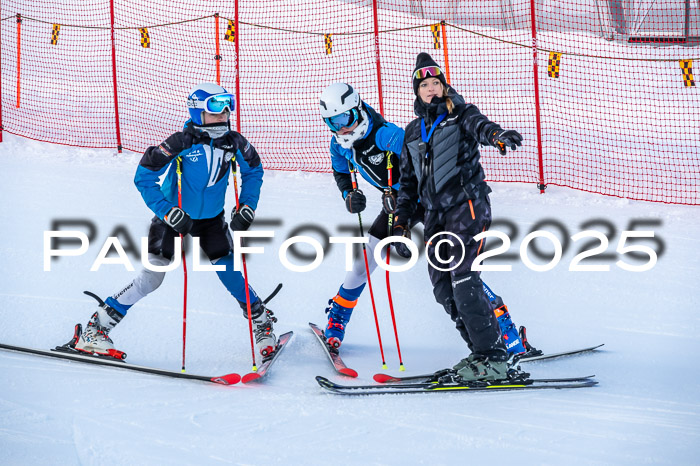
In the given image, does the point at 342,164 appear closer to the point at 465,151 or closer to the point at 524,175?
the point at 465,151

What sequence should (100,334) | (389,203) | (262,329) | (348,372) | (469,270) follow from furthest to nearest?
(262,329), (100,334), (389,203), (348,372), (469,270)

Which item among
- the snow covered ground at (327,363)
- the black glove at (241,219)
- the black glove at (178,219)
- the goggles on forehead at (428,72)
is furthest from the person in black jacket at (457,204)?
the black glove at (178,219)

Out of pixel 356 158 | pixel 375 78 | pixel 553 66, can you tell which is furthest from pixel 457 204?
pixel 375 78

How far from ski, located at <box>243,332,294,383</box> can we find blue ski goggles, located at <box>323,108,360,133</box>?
5.15 feet

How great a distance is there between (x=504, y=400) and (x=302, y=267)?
327cm

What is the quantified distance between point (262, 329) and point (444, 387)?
145 centimetres

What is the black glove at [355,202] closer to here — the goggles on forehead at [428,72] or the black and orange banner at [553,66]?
the goggles on forehead at [428,72]

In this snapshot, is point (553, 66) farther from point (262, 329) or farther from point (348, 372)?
point (348, 372)

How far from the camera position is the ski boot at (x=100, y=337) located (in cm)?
496

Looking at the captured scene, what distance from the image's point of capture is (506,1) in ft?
61.9

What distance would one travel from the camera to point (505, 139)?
3.91m

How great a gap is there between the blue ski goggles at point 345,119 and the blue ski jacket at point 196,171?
54cm

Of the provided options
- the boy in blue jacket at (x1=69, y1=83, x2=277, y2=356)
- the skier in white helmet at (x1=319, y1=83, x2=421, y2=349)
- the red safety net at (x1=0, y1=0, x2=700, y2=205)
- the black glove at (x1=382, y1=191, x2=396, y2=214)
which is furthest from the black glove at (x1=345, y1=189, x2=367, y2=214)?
the red safety net at (x1=0, y1=0, x2=700, y2=205)

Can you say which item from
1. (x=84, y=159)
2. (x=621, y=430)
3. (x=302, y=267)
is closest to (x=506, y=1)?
(x=84, y=159)
